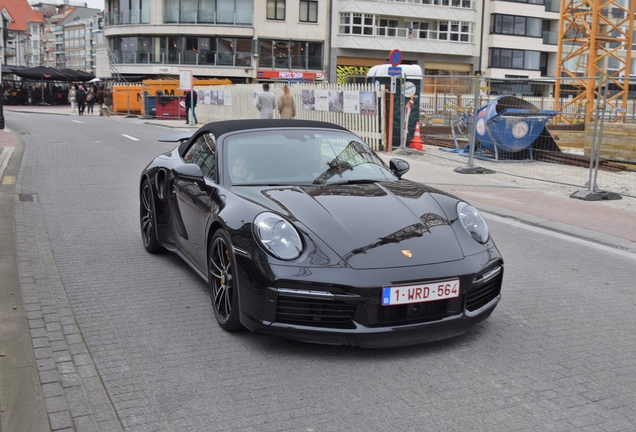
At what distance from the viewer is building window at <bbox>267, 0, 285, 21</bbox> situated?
2201 inches

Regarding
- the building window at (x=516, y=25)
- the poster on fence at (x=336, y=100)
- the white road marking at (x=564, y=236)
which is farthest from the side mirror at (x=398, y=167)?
the building window at (x=516, y=25)

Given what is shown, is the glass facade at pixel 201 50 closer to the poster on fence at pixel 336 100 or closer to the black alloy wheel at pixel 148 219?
the poster on fence at pixel 336 100

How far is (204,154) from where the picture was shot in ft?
18.9

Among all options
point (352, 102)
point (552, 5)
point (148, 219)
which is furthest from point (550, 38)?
point (148, 219)

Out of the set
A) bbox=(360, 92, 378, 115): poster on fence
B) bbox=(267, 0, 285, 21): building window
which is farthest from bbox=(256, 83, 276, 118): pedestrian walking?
bbox=(267, 0, 285, 21): building window

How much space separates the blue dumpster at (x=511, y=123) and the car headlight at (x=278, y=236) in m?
12.3

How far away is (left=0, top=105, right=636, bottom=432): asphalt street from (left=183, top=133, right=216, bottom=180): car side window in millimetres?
994

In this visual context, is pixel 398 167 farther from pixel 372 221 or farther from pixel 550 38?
pixel 550 38

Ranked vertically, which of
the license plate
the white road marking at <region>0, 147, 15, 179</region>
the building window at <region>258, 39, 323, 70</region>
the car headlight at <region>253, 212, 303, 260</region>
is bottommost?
the white road marking at <region>0, 147, 15, 179</region>

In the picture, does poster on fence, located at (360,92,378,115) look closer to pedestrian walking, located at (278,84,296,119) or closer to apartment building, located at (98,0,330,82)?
pedestrian walking, located at (278,84,296,119)

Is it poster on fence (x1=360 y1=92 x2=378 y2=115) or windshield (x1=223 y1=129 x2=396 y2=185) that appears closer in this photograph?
windshield (x1=223 y1=129 x2=396 y2=185)

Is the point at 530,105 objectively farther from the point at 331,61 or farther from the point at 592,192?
the point at 331,61

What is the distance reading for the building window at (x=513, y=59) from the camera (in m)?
63.8

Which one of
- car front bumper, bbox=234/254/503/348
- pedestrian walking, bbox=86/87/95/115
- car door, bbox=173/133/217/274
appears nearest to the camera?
car front bumper, bbox=234/254/503/348
